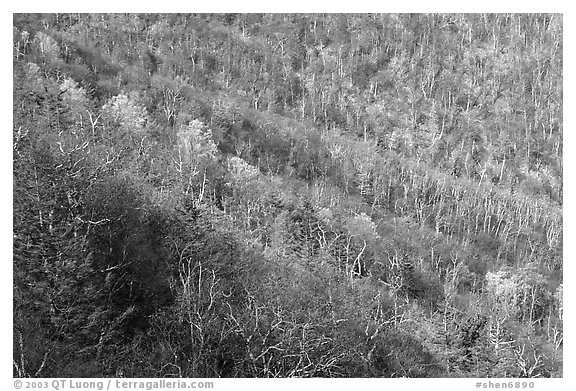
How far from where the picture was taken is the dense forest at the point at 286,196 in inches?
600

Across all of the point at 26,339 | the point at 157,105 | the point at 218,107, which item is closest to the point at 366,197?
the point at 218,107

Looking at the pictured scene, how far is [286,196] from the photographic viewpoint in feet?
112

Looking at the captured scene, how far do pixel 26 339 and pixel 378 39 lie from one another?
5206 cm

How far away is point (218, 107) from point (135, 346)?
1192 inches

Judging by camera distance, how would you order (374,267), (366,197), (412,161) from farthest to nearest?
(412,161)
(366,197)
(374,267)

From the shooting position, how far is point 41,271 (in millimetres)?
13953

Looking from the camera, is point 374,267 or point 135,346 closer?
point 135,346

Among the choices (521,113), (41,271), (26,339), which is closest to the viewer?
(26,339)

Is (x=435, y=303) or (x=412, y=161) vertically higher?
(x=412, y=161)

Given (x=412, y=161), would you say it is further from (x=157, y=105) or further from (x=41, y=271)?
(x=41, y=271)

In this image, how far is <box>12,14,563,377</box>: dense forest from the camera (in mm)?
15252
